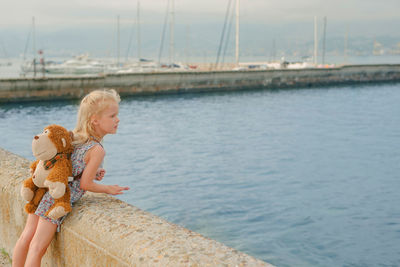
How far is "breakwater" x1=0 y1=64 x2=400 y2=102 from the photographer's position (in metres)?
33.7

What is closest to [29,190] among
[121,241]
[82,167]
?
[82,167]

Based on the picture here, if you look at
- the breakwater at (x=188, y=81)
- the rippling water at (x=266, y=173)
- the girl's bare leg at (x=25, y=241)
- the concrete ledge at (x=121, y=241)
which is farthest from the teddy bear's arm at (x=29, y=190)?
the breakwater at (x=188, y=81)

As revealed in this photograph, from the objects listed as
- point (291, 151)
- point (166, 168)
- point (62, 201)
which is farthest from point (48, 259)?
point (291, 151)

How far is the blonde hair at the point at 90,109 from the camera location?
116 inches

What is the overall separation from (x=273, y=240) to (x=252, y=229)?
659 mm

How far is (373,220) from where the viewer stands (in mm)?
10242

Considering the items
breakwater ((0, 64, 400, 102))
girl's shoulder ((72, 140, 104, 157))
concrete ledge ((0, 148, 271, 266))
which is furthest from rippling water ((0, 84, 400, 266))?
girl's shoulder ((72, 140, 104, 157))

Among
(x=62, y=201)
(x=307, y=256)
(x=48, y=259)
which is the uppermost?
(x=62, y=201)

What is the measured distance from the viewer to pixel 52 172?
280cm

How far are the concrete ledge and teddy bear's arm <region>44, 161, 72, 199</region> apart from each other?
178mm

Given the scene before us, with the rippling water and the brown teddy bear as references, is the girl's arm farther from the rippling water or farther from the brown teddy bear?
the rippling water

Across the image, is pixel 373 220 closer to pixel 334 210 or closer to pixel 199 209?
pixel 334 210

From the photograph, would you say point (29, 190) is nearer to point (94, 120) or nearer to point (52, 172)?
point (52, 172)

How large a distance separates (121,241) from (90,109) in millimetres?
951
